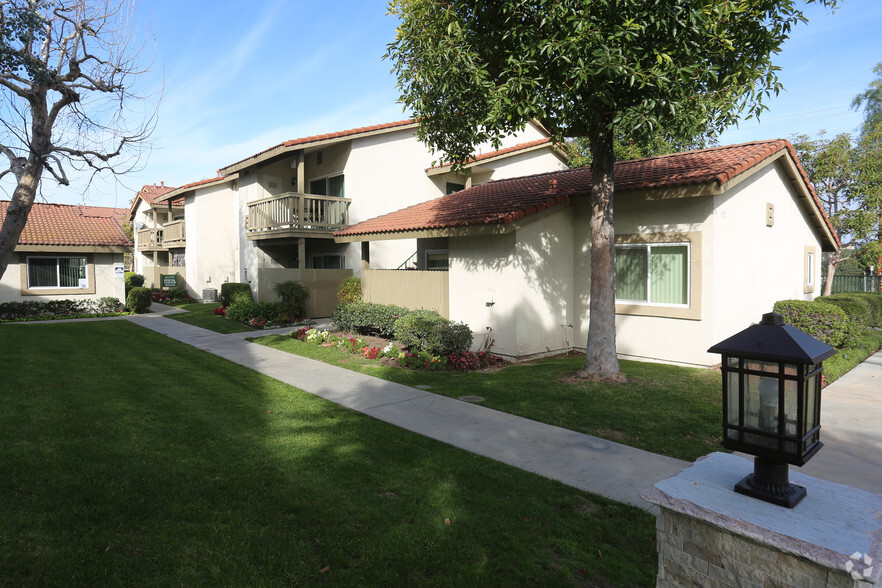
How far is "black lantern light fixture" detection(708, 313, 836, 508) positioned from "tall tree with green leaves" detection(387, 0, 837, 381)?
16.4 feet

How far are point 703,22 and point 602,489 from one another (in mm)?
6206

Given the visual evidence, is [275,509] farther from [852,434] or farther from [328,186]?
[328,186]

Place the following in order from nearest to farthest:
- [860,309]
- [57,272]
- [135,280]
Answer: [860,309] < [57,272] < [135,280]

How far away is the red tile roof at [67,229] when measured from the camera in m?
20.3

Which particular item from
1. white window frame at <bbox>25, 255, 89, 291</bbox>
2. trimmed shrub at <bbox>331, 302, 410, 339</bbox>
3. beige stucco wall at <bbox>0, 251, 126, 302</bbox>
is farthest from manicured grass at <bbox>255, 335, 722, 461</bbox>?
white window frame at <bbox>25, 255, 89, 291</bbox>

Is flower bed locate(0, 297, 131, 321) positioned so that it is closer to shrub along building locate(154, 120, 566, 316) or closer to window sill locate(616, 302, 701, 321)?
shrub along building locate(154, 120, 566, 316)

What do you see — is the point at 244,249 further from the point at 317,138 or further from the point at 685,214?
the point at 685,214

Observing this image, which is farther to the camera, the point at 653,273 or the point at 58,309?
the point at 58,309

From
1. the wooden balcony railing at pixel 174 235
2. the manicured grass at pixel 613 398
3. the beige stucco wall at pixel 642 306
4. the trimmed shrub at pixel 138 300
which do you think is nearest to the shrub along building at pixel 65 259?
the trimmed shrub at pixel 138 300

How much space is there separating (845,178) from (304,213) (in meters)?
20.6

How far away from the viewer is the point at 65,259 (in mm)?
21047

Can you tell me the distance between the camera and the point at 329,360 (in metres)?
11.8

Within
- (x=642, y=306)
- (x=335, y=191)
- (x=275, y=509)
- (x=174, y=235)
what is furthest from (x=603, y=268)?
(x=174, y=235)

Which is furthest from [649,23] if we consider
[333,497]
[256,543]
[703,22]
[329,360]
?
[329,360]
